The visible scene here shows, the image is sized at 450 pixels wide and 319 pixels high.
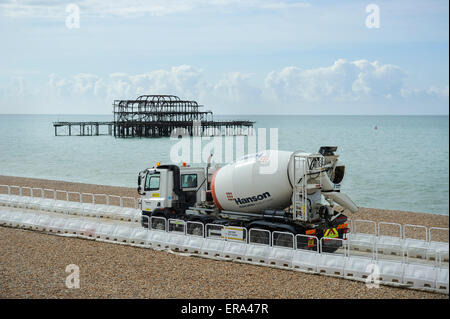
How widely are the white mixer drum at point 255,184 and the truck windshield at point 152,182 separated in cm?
239

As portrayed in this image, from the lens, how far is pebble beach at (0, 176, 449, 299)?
1284cm

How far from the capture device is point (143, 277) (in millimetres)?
14266

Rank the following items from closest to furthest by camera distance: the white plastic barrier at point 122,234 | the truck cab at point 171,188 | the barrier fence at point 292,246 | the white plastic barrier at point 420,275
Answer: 1. the white plastic barrier at point 420,275
2. the barrier fence at point 292,246
3. the white plastic barrier at point 122,234
4. the truck cab at point 171,188

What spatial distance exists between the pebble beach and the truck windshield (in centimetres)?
239

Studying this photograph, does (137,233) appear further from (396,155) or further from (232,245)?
(396,155)

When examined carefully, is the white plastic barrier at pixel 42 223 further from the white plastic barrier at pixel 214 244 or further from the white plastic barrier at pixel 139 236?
the white plastic barrier at pixel 214 244

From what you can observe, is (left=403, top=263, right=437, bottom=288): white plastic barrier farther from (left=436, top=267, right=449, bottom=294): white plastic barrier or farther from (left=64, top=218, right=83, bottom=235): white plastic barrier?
(left=64, top=218, right=83, bottom=235): white plastic barrier

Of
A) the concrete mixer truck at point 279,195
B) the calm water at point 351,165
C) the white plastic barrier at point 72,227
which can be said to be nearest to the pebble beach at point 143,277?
the white plastic barrier at point 72,227

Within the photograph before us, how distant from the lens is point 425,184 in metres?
54.2

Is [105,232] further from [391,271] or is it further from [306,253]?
[391,271]

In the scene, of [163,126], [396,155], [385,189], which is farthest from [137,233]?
→ [163,126]

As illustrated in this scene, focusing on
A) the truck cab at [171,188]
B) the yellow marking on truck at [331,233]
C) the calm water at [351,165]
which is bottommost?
the calm water at [351,165]

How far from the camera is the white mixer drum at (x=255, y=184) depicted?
15.8 metres

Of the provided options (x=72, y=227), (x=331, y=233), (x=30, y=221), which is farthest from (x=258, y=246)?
(x=30, y=221)
